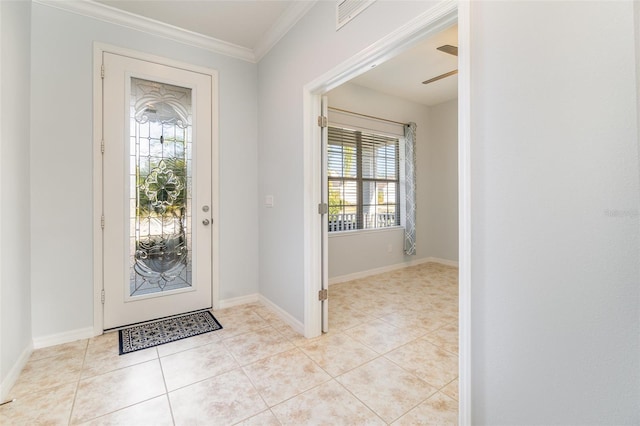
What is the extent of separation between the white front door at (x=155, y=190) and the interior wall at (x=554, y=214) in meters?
2.47

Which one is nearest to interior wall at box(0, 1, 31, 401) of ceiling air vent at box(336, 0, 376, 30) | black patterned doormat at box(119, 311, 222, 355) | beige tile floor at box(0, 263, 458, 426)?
beige tile floor at box(0, 263, 458, 426)

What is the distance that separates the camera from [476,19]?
1205mm

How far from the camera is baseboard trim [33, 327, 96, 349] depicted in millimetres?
2154

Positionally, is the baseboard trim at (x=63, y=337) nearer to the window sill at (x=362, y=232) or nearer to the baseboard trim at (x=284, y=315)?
the baseboard trim at (x=284, y=315)

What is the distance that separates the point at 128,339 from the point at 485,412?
2.54 m

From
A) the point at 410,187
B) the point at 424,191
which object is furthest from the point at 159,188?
the point at 424,191

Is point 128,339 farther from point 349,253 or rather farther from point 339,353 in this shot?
point 349,253

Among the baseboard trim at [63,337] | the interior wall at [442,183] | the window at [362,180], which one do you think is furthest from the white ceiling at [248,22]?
the baseboard trim at [63,337]

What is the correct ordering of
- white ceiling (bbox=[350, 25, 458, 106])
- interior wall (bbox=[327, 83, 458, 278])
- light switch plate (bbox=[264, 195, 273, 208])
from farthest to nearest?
interior wall (bbox=[327, 83, 458, 278])
white ceiling (bbox=[350, 25, 458, 106])
light switch plate (bbox=[264, 195, 273, 208])

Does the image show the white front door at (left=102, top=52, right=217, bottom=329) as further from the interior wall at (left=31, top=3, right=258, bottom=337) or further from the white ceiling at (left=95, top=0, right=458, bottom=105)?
the white ceiling at (left=95, top=0, right=458, bottom=105)

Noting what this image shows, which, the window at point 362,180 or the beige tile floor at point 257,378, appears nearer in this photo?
the beige tile floor at point 257,378

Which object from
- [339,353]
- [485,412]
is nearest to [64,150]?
[339,353]

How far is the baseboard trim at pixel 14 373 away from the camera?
1604 millimetres

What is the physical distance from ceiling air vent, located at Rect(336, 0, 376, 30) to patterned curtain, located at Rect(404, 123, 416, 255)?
291 cm
